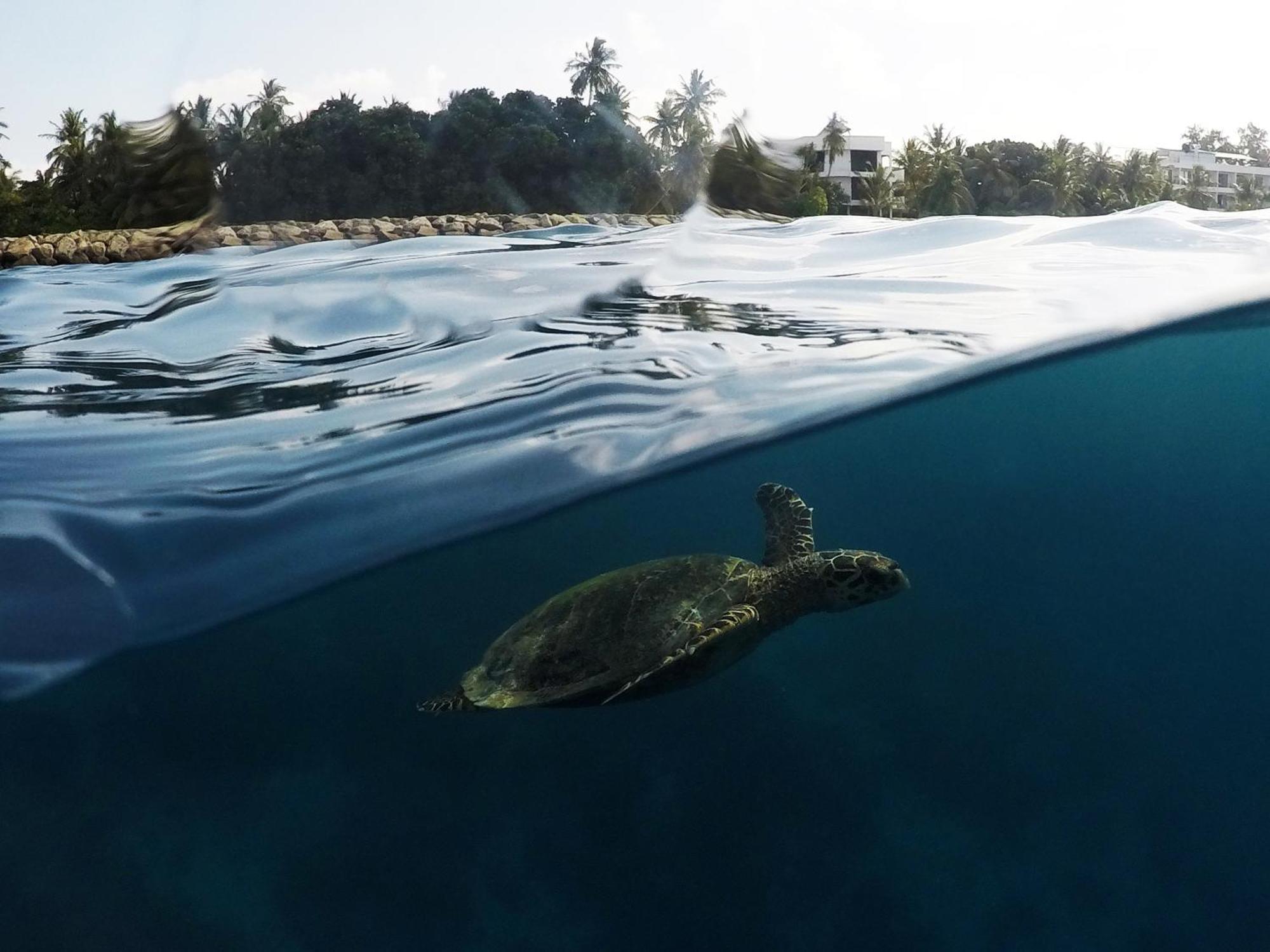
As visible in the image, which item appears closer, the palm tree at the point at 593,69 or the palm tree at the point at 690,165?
the palm tree at the point at 593,69

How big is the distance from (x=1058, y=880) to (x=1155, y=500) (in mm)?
9653

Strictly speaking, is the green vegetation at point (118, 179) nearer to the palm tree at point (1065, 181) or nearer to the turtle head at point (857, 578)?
the turtle head at point (857, 578)

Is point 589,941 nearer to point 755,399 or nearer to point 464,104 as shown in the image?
point 755,399

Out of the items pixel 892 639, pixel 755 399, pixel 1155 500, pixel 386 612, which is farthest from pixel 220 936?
pixel 1155 500

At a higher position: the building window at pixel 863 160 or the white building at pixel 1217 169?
the building window at pixel 863 160

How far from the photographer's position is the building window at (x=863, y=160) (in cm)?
1170

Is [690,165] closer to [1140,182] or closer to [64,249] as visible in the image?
[1140,182]

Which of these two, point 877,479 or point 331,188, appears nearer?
point 331,188

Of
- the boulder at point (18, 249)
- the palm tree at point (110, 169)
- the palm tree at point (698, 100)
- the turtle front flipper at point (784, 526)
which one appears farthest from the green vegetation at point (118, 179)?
the turtle front flipper at point (784, 526)

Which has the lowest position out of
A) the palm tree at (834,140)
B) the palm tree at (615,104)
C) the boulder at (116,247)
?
the boulder at (116,247)

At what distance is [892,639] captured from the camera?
12695 millimetres

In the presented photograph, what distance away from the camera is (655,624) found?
5.75m

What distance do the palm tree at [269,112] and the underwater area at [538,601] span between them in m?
1.69

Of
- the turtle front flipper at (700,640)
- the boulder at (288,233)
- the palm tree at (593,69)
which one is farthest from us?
the boulder at (288,233)
